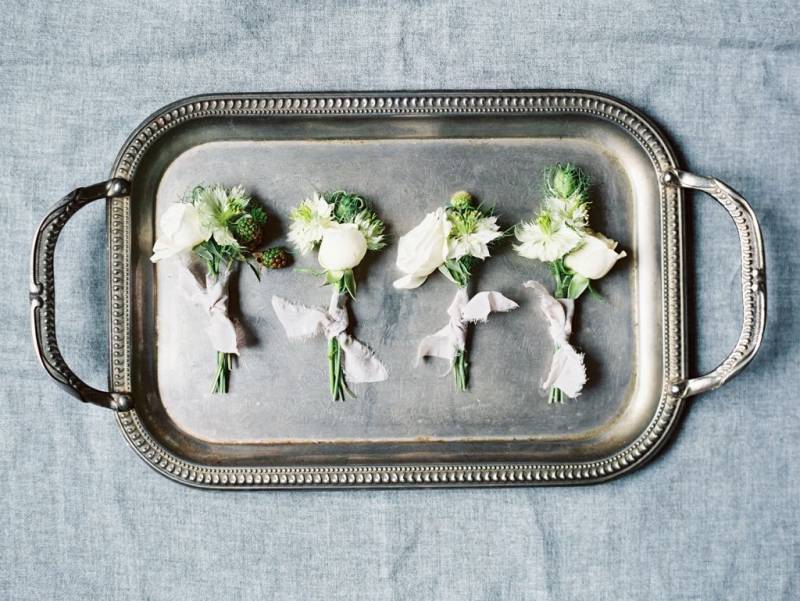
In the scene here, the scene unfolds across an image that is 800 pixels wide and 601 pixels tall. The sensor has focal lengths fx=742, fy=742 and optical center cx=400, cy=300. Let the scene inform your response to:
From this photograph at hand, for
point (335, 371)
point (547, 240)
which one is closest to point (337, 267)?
point (335, 371)

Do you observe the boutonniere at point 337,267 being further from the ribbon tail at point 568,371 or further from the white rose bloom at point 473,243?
the ribbon tail at point 568,371

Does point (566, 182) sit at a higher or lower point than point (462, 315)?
higher

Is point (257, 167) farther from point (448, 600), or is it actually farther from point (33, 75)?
point (448, 600)

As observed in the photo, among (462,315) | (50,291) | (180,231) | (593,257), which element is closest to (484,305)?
(462,315)

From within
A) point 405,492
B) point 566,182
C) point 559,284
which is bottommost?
point 405,492

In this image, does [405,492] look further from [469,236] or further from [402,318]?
[469,236]

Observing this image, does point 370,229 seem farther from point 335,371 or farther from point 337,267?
point 335,371
